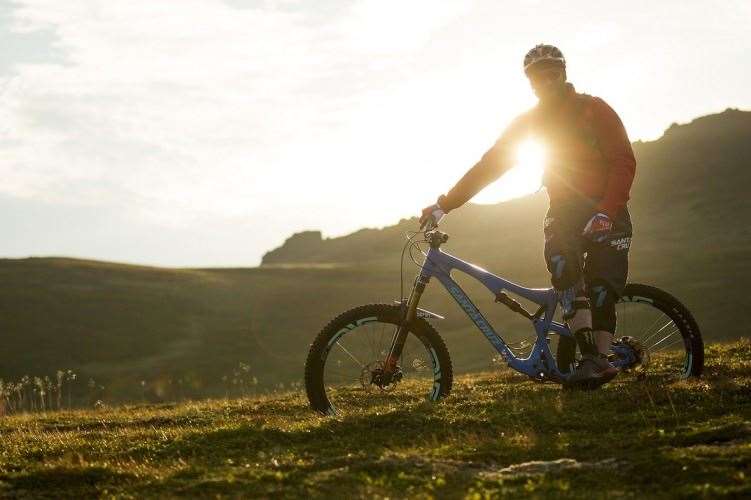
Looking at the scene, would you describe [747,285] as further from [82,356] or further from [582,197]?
[582,197]

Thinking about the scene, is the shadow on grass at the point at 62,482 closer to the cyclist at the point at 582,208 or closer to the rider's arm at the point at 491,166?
the rider's arm at the point at 491,166

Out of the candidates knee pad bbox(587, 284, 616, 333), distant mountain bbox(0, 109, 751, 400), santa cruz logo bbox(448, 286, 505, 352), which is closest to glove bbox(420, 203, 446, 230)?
santa cruz logo bbox(448, 286, 505, 352)

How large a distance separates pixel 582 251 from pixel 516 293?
817mm

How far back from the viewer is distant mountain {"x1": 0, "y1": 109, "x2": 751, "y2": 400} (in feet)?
145

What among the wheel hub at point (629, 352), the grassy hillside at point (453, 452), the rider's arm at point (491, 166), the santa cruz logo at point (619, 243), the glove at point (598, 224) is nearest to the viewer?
the grassy hillside at point (453, 452)

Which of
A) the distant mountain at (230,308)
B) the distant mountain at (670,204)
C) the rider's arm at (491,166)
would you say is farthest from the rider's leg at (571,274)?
the distant mountain at (670,204)

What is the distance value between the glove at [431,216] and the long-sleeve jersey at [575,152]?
15.3 inches

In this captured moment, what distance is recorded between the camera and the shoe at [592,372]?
8414mm

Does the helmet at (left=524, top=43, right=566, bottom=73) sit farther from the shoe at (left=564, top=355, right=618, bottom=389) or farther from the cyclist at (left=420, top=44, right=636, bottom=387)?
the shoe at (left=564, top=355, right=618, bottom=389)

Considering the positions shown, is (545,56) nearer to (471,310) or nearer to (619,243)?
(619,243)

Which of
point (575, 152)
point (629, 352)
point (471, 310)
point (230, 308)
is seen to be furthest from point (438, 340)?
point (230, 308)

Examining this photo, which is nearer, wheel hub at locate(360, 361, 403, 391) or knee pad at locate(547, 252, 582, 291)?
knee pad at locate(547, 252, 582, 291)

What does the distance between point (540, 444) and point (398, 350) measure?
2.34 metres

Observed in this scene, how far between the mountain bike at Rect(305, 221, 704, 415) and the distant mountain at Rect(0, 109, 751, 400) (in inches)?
669
